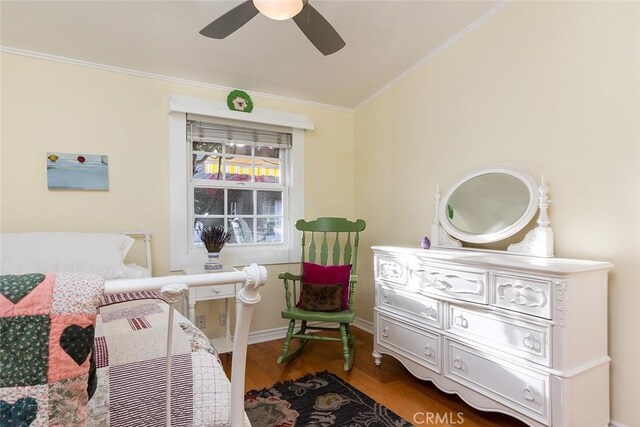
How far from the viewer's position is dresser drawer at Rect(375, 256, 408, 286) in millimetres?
2241

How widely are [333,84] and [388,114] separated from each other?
0.57 meters

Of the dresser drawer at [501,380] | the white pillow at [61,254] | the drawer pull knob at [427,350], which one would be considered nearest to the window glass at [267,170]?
the white pillow at [61,254]

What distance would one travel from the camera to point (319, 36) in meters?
1.71

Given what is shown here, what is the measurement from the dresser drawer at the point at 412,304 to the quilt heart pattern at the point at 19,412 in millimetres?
1844

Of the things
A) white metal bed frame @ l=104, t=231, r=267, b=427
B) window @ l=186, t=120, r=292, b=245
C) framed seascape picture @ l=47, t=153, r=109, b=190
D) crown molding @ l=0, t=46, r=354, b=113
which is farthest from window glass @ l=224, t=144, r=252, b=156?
white metal bed frame @ l=104, t=231, r=267, b=427

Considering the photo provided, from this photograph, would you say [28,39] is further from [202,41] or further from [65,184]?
[202,41]

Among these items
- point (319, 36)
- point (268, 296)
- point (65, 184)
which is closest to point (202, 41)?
point (319, 36)

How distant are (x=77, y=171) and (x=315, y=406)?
2.32 meters

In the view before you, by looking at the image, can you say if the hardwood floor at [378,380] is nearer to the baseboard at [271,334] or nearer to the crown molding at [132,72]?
the baseboard at [271,334]

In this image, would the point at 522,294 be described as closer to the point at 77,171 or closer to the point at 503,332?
the point at 503,332

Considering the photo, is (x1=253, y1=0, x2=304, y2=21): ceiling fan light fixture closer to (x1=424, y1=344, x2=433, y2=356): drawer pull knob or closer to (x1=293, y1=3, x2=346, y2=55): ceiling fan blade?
(x1=293, y1=3, x2=346, y2=55): ceiling fan blade

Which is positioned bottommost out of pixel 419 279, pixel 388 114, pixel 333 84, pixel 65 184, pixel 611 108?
pixel 419 279

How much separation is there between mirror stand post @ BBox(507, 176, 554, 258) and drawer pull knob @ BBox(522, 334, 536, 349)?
47cm

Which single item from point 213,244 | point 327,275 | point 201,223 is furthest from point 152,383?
point 201,223
